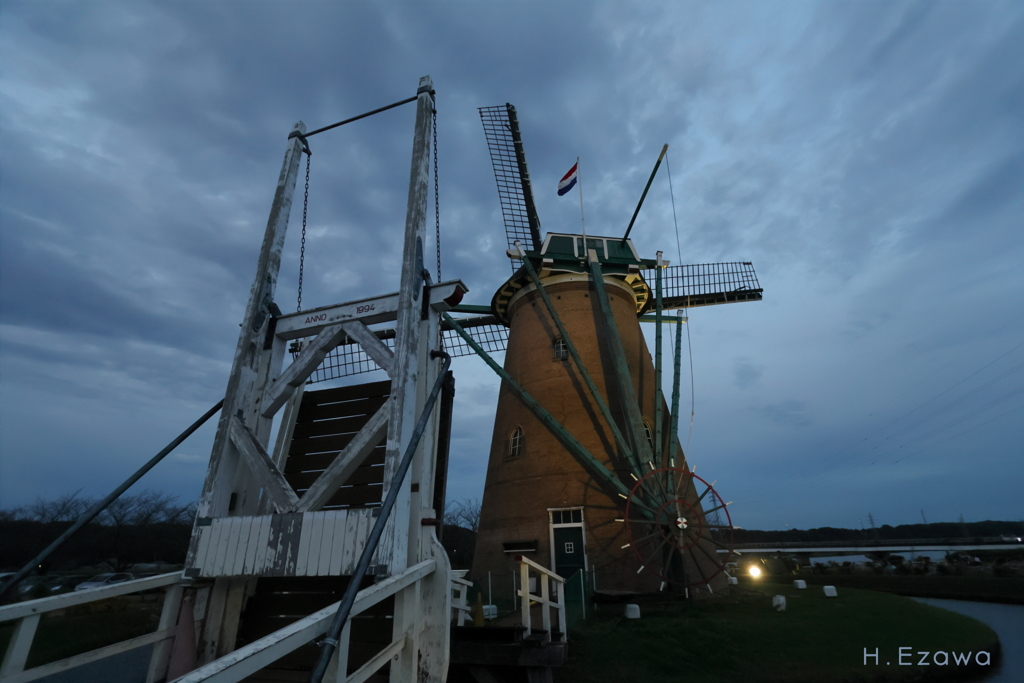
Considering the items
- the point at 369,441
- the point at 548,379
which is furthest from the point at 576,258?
the point at 369,441

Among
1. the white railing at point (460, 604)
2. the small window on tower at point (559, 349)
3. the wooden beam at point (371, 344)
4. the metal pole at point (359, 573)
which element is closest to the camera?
the metal pole at point (359, 573)

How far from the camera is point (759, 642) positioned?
26.3 feet

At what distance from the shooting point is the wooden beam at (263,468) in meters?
3.63

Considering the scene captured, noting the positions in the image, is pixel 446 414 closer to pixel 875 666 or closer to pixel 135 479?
pixel 135 479

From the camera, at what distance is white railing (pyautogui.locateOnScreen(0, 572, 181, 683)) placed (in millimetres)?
2652

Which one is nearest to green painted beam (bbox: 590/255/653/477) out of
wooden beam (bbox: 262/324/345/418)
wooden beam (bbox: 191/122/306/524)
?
wooden beam (bbox: 262/324/345/418)

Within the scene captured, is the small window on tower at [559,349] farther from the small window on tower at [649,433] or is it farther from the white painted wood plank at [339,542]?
the white painted wood plank at [339,542]

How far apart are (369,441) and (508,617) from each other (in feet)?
24.8

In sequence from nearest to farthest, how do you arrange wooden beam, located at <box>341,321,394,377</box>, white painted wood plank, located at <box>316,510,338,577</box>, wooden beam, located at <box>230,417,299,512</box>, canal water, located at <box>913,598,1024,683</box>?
white painted wood plank, located at <box>316,510,338,577</box> < wooden beam, located at <box>230,417,299,512</box> < wooden beam, located at <box>341,321,394,377</box> < canal water, located at <box>913,598,1024,683</box>

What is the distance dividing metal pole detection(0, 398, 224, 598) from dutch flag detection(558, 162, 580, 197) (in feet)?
45.0

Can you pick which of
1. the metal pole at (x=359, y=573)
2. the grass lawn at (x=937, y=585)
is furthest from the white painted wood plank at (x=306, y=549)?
the grass lawn at (x=937, y=585)

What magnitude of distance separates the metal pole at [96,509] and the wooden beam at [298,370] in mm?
366

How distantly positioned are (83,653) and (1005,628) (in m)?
19.1

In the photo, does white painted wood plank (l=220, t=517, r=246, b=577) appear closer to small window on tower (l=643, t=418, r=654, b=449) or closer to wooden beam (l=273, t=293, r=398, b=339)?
wooden beam (l=273, t=293, r=398, b=339)
